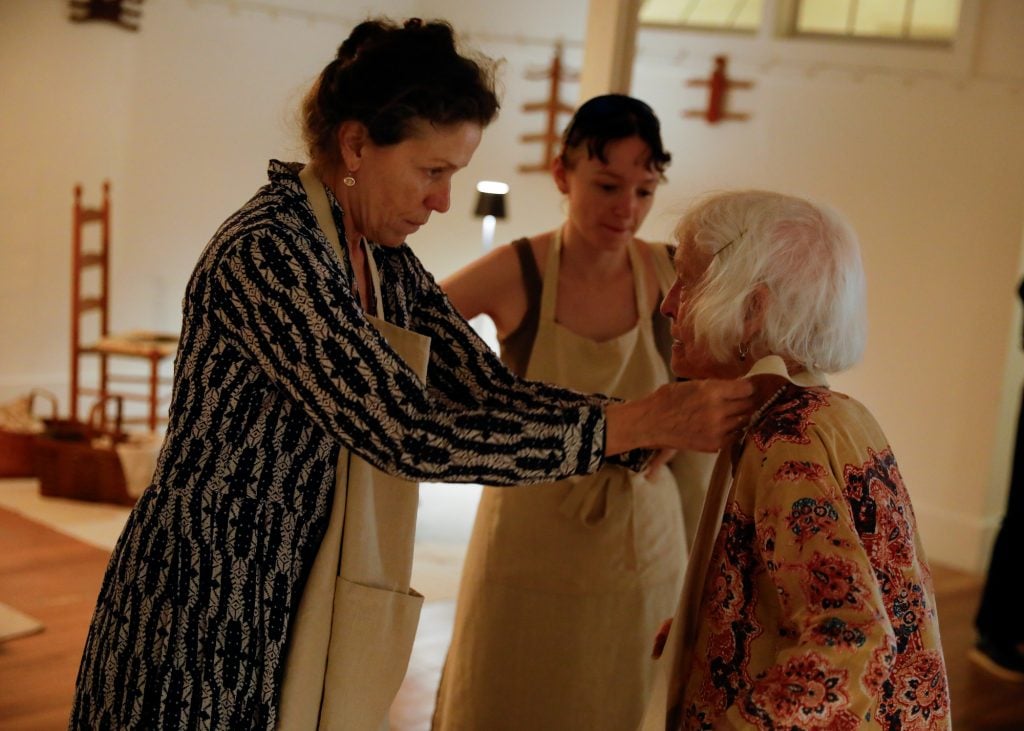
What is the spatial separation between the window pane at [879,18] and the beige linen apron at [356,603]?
17.0ft

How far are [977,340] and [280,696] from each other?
4.74 meters

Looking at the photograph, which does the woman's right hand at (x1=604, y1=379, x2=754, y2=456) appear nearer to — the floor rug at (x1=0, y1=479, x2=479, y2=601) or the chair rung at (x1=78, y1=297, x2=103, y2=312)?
the floor rug at (x1=0, y1=479, x2=479, y2=601)

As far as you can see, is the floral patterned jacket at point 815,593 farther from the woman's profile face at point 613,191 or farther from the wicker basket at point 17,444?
the wicker basket at point 17,444

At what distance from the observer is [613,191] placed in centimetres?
246

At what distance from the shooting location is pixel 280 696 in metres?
1.58

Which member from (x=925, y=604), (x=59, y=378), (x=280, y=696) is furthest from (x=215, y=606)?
(x=59, y=378)

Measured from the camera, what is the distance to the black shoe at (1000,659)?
434 cm

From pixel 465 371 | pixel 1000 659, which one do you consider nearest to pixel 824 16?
pixel 1000 659

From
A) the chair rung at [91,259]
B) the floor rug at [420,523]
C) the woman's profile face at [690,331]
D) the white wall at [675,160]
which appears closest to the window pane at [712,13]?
the white wall at [675,160]

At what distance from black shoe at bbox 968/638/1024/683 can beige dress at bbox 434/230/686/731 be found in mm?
2529

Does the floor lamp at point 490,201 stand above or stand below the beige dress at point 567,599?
above

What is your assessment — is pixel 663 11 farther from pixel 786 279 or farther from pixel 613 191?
pixel 786 279

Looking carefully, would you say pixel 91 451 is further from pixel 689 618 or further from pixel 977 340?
pixel 689 618

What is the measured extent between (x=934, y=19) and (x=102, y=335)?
477 cm
